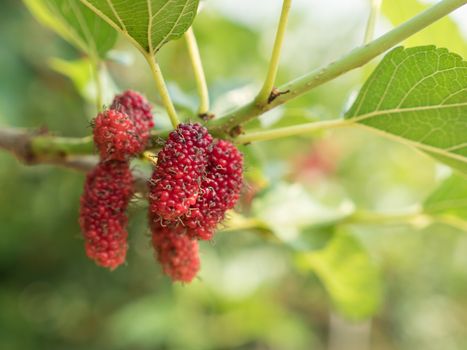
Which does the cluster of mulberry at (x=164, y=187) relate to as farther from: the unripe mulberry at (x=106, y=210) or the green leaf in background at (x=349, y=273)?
the green leaf in background at (x=349, y=273)

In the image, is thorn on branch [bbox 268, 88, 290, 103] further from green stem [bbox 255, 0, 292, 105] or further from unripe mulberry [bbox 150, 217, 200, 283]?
unripe mulberry [bbox 150, 217, 200, 283]

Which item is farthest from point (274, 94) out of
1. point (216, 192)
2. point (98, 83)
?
point (98, 83)

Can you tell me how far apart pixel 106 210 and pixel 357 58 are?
0.43 meters

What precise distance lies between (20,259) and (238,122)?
8.81ft

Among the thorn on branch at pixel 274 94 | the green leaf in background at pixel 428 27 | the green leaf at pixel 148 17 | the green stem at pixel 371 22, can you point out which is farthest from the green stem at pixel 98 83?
the green leaf in background at pixel 428 27

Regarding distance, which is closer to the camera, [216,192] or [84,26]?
[216,192]

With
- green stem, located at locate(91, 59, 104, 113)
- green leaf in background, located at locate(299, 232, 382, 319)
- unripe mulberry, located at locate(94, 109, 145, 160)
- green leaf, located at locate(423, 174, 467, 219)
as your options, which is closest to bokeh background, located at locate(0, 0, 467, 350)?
green leaf in background, located at locate(299, 232, 382, 319)

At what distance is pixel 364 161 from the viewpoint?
3.52 meters

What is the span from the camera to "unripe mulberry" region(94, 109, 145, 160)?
31.1 inches

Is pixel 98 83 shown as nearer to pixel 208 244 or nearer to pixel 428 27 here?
pixel 428 27

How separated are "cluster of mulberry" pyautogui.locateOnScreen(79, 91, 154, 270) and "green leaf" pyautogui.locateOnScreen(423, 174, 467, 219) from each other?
72cm

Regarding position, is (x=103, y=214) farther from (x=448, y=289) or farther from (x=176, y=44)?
(x=448, y=289)

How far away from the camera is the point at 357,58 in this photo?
76 cm

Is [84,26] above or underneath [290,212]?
above
